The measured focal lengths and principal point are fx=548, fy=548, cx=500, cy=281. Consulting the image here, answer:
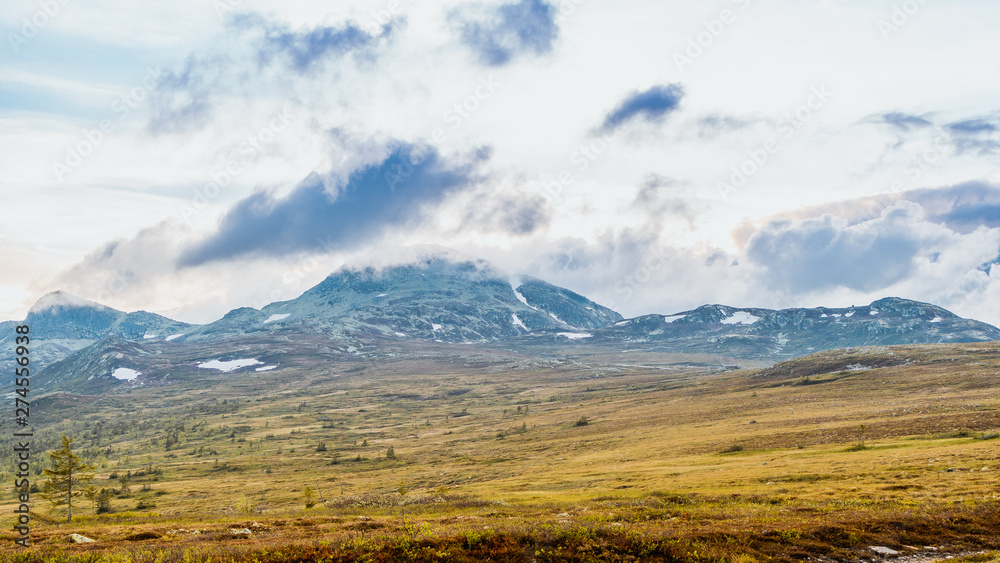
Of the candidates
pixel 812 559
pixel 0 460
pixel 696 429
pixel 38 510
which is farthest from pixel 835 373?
pixel 0 460

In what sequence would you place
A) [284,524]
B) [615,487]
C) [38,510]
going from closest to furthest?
[284,524], [615,487], [38,510]

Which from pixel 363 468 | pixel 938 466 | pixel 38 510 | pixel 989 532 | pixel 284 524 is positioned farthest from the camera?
pixel 363 468

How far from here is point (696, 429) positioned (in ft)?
360

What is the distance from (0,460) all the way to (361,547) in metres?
215

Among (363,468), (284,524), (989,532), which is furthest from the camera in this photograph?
(363,468)

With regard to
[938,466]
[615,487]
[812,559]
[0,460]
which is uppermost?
[812,559]

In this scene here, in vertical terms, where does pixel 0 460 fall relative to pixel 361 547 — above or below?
below

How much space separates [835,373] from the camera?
175 metres

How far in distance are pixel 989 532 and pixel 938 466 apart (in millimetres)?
28001

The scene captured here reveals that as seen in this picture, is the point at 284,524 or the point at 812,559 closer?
the point at 812,559

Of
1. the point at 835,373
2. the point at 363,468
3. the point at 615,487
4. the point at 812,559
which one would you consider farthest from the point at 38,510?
the point at 835,373

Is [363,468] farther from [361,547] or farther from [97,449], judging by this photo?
[97,449]

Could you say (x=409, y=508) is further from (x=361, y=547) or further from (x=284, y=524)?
(x=361, y=547)

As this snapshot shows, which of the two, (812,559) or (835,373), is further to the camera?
(835,373)
